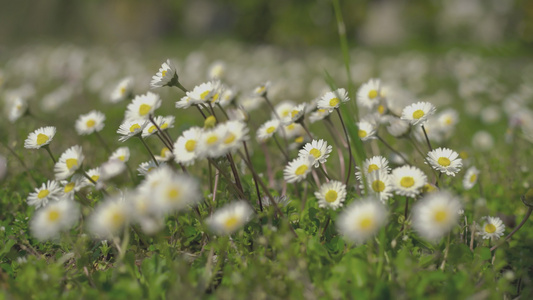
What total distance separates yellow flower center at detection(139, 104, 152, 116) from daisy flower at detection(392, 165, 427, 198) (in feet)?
2.77

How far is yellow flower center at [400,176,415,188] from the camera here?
1.34 metres

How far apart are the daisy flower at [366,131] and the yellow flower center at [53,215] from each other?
107cm

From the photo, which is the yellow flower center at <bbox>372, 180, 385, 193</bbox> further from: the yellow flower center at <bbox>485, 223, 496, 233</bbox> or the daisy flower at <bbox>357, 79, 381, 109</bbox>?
the daisy flower at <bbox>357, 79, 381, 109</bbox>

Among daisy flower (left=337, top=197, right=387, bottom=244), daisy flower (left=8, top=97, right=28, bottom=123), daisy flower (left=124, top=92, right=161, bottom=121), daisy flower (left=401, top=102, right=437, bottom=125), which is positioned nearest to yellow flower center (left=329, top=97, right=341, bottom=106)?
daisy flower (left=401, top=102, right=437, bottom=125)

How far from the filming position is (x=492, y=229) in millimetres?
1533

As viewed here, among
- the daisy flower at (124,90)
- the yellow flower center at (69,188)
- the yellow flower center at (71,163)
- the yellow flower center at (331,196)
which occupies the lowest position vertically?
the yellow flower center at (331,196)

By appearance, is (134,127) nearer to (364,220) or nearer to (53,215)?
(53,215)

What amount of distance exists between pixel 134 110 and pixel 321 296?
35.7 inches

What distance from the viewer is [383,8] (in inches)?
738

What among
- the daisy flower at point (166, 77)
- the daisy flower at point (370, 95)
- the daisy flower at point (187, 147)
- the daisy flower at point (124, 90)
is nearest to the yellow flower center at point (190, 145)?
the daisy flower at point (187, 147)

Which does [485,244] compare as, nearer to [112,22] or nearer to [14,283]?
[14,283]

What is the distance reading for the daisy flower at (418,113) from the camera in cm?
156

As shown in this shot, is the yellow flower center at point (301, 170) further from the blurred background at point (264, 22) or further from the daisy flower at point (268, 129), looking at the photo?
the blurred background at point (264, 22)

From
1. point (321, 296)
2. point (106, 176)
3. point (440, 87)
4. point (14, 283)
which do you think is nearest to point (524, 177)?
point (321, 296)
